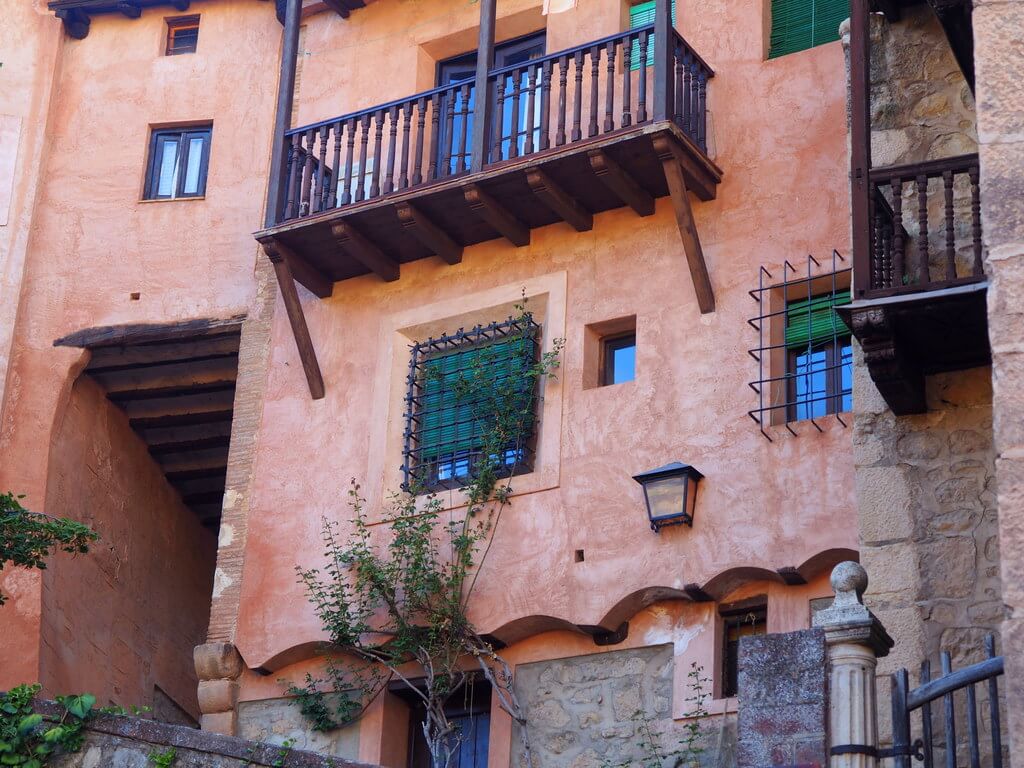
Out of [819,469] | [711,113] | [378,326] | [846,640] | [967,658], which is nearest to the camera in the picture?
[846,640]

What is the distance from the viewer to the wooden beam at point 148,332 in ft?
48.6

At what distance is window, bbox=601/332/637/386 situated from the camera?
42.4 feet

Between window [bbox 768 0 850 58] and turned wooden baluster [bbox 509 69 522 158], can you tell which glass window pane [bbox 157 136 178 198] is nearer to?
turned wooden baluster [bbox 509 69 522 158]

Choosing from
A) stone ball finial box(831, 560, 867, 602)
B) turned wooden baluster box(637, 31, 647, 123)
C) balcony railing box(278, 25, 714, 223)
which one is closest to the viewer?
stone ball finial box(831, 560, 867, 602)

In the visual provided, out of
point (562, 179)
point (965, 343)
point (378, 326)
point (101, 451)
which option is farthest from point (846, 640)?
point (101, 451)

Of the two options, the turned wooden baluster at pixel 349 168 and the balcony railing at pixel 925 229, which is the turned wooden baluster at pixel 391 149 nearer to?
the turned wooden baluster at pixel 349 168

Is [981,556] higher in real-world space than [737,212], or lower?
→ lower

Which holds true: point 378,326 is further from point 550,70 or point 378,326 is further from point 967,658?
point 967,658

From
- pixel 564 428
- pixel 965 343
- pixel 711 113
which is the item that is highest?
pixel 711 113

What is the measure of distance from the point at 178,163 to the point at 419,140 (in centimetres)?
304

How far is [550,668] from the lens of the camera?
1222 centimetres

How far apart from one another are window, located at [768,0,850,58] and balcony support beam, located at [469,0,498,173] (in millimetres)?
1911

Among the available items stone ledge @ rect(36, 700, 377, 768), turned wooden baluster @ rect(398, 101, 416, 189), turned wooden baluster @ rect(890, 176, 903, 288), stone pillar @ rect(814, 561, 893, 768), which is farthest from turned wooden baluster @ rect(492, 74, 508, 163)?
stone pillar @ rect(814, 561, 893, 768)

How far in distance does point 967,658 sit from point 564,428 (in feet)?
15.1
